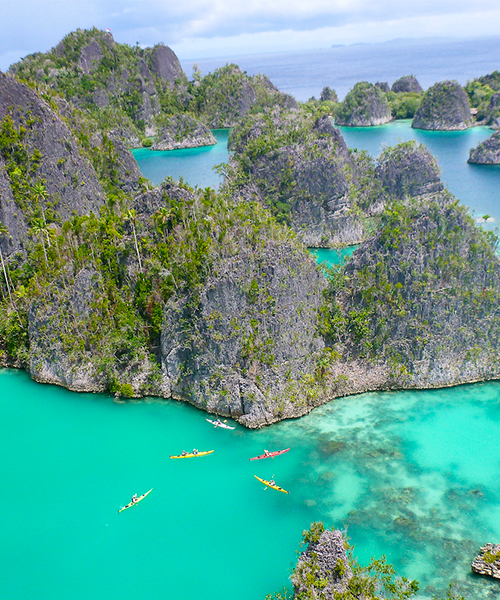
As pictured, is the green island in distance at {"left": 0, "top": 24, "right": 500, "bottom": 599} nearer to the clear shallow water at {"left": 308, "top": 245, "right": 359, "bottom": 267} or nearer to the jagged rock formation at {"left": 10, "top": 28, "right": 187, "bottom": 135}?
the clear shallow water at {"left": 308, "top": 245, "right": 359, "bottom": 267}

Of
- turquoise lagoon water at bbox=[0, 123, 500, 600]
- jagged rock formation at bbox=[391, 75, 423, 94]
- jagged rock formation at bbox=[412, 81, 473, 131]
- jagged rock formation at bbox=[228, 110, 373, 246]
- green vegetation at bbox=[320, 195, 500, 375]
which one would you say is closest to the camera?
turquoise lagoon water at bbox=[0, 123, 500, 600]

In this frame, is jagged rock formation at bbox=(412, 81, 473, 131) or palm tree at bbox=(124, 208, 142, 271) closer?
palm tree at bbox=(124, 208, 142, 271)

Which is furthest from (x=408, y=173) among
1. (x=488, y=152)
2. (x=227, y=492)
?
(x=227, y=492)

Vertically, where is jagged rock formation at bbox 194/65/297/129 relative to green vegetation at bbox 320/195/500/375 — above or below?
above

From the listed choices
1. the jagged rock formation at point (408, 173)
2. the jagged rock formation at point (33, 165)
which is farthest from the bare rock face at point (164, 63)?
the jagged rock formation at point (408, 173)

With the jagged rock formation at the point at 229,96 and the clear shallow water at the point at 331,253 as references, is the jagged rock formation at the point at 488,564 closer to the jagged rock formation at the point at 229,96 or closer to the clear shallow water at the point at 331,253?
the clear shallow water at the point at 331,253

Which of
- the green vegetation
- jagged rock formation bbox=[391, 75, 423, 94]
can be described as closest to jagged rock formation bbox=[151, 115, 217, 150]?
jagged rock formation bbox=[391, 75, 423, 94]

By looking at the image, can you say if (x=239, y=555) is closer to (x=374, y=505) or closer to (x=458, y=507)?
(x=374, y=505)

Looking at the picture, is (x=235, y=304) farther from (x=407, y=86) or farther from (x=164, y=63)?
(x=407, y=86)
